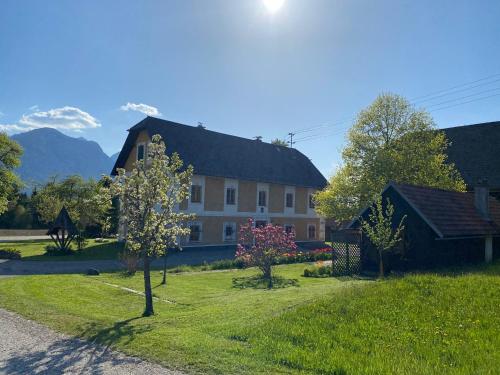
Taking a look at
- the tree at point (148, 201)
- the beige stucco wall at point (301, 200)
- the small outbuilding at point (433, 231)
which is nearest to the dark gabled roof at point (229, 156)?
the beige stucco wall at point (301, 200)

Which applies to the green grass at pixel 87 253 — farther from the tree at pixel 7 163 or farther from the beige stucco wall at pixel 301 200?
the beige stucco wall at pixel 301 200

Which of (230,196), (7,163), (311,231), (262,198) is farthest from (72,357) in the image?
(7,163)

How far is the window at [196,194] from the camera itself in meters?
32.7

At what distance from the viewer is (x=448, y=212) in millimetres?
17219

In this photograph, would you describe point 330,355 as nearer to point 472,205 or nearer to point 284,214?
point 472,205

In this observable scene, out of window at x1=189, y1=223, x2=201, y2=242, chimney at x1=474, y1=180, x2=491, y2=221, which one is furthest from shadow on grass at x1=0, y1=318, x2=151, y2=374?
window at x1=189, y1=223, x2=201, y2=242

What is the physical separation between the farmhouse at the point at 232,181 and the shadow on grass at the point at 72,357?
22.0 meters

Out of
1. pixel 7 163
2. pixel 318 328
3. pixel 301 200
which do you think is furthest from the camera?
pixel 301 200

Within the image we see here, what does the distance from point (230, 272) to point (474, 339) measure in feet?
51.0

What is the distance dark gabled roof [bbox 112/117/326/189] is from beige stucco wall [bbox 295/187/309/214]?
0.84 meters

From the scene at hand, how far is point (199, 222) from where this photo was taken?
1304 inches

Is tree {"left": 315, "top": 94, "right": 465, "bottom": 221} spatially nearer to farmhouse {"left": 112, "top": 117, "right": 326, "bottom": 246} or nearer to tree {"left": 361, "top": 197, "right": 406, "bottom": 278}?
farmhouse {"left": 112, "top": 117, "right": 326, "bottom": 246}

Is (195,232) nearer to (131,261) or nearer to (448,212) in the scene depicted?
(131,261)

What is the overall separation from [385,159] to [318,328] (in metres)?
20.8
